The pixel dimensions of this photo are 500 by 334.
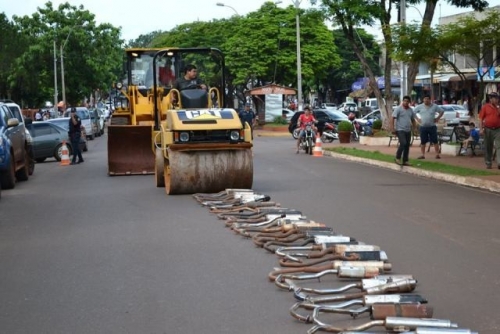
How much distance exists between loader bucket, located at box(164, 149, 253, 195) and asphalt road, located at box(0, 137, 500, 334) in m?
0.34

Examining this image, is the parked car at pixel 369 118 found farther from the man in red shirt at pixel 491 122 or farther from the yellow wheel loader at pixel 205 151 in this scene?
the yellow wheel loader at pixel 205 151

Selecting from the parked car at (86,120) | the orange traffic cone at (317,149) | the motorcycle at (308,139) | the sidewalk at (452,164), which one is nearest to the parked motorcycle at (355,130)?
the sidewalk at (452,164)

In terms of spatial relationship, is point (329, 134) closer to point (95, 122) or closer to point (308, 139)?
point (308, 139)

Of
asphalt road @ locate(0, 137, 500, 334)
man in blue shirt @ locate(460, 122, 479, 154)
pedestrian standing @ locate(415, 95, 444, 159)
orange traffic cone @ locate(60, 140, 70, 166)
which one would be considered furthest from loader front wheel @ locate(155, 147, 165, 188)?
orange traffic cone @ locate(60, 140, 70, 166)

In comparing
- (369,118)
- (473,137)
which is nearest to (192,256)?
(473,137)

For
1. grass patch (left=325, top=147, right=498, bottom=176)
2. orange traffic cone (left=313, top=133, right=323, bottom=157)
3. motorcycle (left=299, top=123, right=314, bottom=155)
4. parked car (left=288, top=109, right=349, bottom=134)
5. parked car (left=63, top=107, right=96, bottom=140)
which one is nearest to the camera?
grass patch (left=325, top=147, right=498, bottom=176)

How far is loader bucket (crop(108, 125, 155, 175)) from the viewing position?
70.0 feet

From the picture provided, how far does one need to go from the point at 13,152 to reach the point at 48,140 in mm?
11612

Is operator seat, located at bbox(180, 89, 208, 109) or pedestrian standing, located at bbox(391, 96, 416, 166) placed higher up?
operator seat, located at bbox(180, 89, 208, 109)

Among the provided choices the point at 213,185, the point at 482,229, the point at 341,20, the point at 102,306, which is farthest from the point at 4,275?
the point at 341,20

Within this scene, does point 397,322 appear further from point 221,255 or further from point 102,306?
point 221,255

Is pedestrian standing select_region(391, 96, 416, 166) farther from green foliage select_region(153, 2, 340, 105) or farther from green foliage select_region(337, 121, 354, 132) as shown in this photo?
green foliage select_region(153, 2, 340, 105)

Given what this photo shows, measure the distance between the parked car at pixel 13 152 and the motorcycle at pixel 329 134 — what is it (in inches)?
721

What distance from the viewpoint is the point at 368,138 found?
116ft
